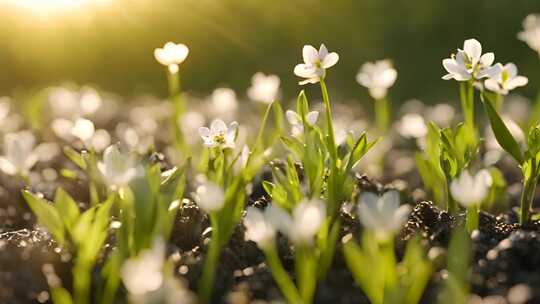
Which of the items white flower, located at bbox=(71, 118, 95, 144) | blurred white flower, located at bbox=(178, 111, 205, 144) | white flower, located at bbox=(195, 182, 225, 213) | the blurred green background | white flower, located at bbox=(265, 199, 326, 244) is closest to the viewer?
white flower, located at bbox=(265, 199, 326, 244)

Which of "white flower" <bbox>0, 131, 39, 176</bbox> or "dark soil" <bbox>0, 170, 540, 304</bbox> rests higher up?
"white flower" <bbox>0, 131, 39, 176</bbox>

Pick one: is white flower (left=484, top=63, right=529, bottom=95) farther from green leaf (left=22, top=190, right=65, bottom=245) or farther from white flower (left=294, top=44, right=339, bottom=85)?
green leaf (left=22, top=190, right=65, bottom=245)

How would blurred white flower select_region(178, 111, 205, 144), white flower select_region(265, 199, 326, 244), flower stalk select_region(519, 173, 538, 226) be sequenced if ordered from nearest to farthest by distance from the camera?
white flower select_region(265, 199, 326, 244) → flower stalk select_region(519, 173, 538, 226) → blurred white flower select_region(178, 111, 205, 144)

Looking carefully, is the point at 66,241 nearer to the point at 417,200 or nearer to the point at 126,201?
the point at 126,201

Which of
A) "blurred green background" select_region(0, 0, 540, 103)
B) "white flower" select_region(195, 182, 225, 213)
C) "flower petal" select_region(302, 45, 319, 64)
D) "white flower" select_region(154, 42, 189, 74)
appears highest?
"blurred green background" select_region(0, 0, 540, 103)

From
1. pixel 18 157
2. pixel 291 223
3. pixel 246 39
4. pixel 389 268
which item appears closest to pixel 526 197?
pixel 389 268

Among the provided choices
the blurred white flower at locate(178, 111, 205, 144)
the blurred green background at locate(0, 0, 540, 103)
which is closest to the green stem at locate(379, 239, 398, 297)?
the blurred white flower at locate(178, 111, 205, 144)

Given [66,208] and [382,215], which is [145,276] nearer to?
[382,215]
